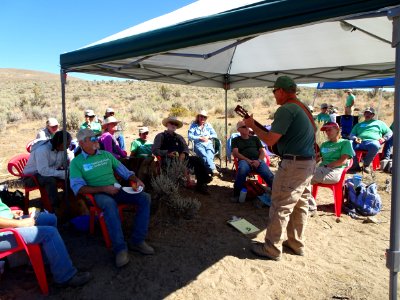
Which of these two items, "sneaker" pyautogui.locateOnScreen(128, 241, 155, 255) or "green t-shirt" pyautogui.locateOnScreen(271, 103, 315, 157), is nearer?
"green t-shirt" pyautogui.locateOnScreen(271, 103, 315, 157)

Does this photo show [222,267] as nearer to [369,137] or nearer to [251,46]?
[251,46]

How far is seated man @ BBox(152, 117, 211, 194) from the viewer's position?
5.72m

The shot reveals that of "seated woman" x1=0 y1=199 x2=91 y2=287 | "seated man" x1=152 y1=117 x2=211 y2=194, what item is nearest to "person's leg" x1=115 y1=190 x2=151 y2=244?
"seated woman" x1=0 y1=199 x2=91 y2=287

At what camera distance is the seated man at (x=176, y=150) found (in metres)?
5.72

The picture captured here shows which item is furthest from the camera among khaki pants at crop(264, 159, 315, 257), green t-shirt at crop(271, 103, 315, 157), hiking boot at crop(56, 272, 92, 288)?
khaki pants at crop(264, 159, 315, 257)

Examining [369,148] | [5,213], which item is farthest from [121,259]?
[369,148]

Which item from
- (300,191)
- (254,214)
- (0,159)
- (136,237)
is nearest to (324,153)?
(254,214)

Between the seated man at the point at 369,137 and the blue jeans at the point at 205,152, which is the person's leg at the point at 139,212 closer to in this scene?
the blue jeans at the point at 205,152

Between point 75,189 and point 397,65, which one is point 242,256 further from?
point 397,65

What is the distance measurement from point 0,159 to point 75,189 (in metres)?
6.28

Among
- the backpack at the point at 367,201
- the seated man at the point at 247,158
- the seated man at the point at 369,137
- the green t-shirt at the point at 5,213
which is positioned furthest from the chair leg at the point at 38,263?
the seated man at the point at 369,137

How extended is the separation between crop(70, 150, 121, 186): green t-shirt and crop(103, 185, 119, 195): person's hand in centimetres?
15

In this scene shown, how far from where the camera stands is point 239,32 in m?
2.44

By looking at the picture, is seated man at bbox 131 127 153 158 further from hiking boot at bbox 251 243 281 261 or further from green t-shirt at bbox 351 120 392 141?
green t-shirt at bbox 351 120 392 141
